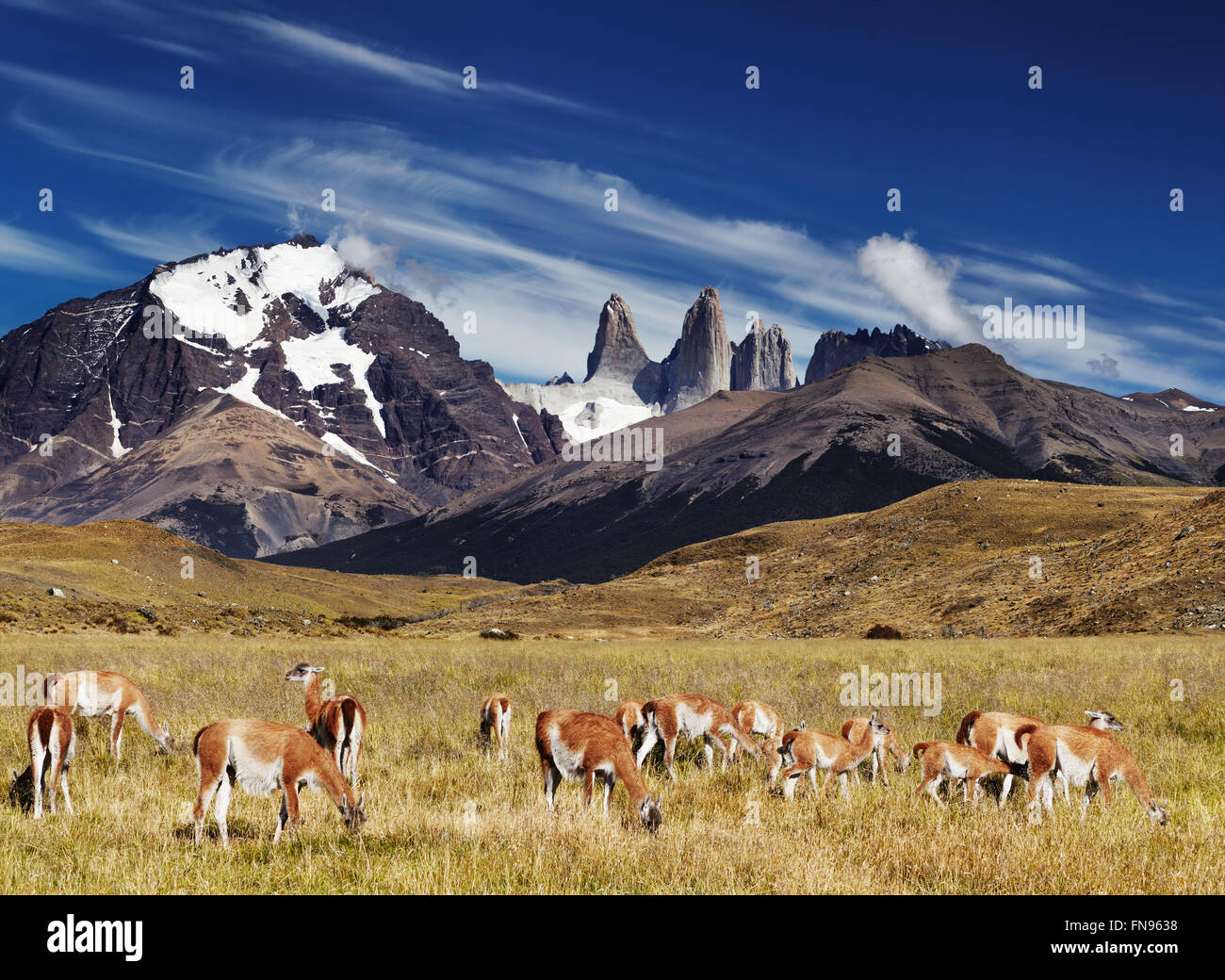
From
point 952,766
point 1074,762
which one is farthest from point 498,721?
point 1074,762

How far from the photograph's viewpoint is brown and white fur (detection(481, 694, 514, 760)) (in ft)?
49.4

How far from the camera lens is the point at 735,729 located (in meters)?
14.6

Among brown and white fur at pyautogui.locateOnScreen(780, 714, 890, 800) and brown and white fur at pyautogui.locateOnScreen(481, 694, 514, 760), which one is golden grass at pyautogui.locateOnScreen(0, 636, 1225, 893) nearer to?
brown and white fur at pyautogui.locateOnScreen(481, 694, 514, 760)

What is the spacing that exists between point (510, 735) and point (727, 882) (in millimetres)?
9263

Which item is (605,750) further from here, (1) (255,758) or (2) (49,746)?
(2) (49,746)

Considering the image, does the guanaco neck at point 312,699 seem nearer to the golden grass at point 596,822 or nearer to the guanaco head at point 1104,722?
the golden grass at point 596,822

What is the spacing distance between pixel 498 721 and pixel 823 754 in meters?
5.56

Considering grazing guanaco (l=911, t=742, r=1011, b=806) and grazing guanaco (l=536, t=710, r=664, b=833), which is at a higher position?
grazing guanaco (l=536, t=710, r=664, b=833)

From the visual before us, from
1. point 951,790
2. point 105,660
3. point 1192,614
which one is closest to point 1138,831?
point 951,790

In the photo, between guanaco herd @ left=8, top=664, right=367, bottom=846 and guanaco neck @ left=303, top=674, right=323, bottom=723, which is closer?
guanaco herd @ left=8, top=664, right=367, bottom=846

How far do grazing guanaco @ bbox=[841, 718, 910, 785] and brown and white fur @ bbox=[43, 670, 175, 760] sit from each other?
11714 mm

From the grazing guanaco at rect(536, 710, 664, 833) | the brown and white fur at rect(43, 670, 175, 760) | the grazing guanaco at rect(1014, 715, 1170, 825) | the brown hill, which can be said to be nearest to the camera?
the grazing guanaco at rect(536, 710, 664, 833)

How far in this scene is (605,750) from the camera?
10430 millimetres

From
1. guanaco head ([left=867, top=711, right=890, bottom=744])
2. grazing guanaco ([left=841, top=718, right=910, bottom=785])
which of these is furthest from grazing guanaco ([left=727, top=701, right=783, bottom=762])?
guanaco head ([left=867, top=711, right=890, bottom=744])
